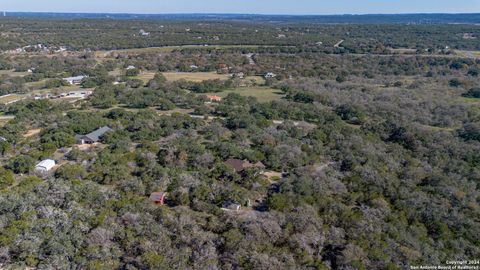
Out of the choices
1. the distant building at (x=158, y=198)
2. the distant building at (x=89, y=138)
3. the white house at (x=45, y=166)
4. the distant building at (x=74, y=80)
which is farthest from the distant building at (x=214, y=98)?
the distant building at (x=158, y=198)

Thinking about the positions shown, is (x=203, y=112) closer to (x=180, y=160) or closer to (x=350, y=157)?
(x=180, y=160)

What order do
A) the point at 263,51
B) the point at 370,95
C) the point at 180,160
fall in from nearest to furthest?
the point at 180,160, the point at 370,95, the point at 263,51

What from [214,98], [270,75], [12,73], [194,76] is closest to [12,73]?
[12,73]

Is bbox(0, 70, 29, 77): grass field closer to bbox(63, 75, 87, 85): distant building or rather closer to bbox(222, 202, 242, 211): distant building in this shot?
bbox(63, 75, 87, 85): distant building

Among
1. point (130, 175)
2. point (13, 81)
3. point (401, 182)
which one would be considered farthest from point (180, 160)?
point (13, 81)

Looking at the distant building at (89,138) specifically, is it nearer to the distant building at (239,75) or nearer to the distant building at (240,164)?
the distant building at (240,164)

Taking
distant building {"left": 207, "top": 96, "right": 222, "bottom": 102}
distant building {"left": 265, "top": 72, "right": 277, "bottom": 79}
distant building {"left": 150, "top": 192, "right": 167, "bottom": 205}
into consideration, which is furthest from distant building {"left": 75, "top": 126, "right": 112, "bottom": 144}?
distant building {"left": 265, "top": 72, "right": 277, "bottom": 79}
